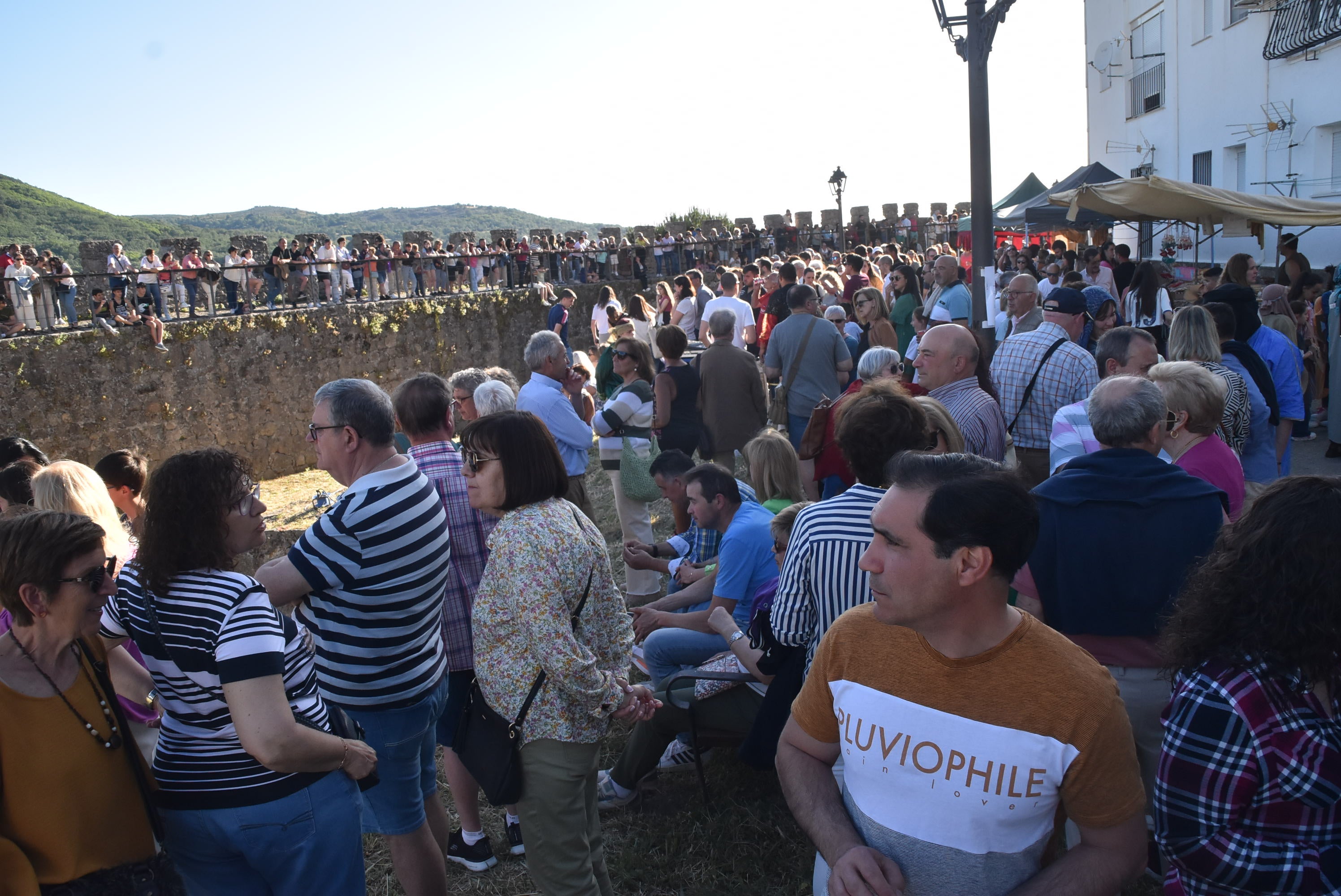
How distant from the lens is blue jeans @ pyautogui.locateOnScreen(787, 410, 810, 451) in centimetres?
671

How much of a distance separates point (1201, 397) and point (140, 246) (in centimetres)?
4093

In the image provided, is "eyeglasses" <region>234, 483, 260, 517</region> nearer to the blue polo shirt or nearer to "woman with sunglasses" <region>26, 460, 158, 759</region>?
"woman with sunglasses" <region>26, 460, 158, 759</region>

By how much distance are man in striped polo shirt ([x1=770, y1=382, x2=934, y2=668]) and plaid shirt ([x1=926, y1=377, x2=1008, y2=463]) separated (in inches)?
52.7

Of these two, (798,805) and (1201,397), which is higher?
(1201,397)

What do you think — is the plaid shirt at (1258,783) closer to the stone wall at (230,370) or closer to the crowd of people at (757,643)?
the crowd of people at (757,643)

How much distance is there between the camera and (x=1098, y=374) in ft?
16.2

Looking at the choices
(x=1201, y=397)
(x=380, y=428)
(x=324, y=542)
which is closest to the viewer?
(x=324, y=542)

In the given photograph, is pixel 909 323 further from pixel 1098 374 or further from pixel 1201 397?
pixel 1201 397

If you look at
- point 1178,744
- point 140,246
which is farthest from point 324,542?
point 140,246

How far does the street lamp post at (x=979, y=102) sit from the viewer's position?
7.32 meters

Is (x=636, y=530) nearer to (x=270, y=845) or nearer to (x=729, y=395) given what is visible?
(x=729, y=395)

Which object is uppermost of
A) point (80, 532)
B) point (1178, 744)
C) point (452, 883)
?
point (80, 532)

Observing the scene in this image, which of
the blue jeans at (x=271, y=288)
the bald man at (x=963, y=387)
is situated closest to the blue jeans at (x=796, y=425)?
the bald man at (x=963, y=387)

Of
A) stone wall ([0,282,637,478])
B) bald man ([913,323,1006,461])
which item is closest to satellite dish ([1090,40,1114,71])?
stone wall ([0,282,637,478])
